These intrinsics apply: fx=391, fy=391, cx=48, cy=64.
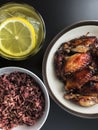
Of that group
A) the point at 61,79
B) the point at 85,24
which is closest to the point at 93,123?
the point at 61,79

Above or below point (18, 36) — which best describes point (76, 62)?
below

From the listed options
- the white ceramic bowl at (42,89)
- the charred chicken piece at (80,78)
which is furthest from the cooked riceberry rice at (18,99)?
the charred chicken piece at (80,78)

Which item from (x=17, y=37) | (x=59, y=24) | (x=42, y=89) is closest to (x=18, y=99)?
(x=42, y=89)

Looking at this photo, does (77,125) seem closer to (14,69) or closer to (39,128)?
(39,128)

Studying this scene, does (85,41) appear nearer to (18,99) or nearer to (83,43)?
(83,43)

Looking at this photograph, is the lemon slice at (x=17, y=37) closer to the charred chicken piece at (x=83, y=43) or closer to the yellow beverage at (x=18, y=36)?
the yellow beverage at (x=18, y=36)
